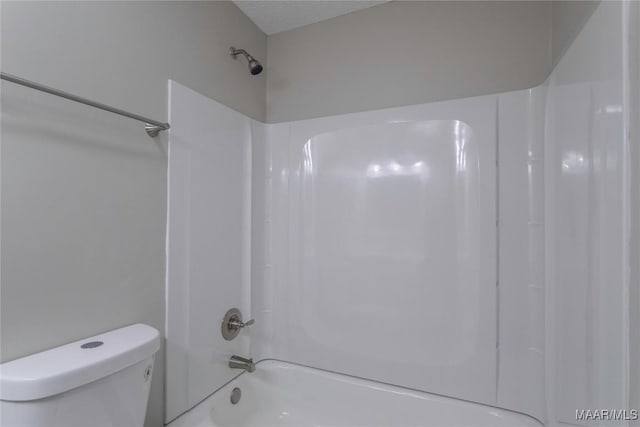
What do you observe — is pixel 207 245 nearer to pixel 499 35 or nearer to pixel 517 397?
pixel 517 397

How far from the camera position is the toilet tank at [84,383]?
0.66m

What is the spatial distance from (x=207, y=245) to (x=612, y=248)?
1.34m

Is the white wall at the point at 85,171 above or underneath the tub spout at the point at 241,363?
above

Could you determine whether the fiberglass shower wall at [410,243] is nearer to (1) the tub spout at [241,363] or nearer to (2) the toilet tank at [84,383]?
(1) the tub spout at [241,363]

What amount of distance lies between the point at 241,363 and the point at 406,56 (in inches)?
66.3

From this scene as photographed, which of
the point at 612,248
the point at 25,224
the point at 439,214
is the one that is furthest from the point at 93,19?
the point at 612,248

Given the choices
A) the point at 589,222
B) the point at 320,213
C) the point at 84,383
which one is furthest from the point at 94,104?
the point at 589,222

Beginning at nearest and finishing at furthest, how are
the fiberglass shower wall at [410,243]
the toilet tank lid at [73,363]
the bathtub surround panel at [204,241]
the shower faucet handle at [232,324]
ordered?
the toilet tank lid at [73,363] < the fiberglass shower wall at [410,243] < the bathtub surround panel at [204,241] < the shower faucet handle at [232,324]

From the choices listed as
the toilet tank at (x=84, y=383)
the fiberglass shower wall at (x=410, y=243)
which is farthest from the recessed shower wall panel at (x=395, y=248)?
the toilet tank at (x=84, y=383)

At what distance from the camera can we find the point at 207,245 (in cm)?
132

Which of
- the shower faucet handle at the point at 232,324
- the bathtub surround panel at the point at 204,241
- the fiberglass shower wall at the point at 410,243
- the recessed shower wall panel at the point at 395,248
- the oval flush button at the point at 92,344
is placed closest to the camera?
the oval flush button at the point at 92,344

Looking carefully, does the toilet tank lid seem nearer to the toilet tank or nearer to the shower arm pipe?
the toilet tank

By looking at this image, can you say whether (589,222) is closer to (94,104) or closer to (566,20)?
(566,20)

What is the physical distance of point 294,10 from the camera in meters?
1.55
